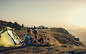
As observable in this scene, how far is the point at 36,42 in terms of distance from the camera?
8617 mm

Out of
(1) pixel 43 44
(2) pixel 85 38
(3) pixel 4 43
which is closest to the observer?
(1) pixel 43 44

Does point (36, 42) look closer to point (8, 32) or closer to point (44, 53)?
point (44, 53)

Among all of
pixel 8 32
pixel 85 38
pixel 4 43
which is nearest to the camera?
pixel 4 43

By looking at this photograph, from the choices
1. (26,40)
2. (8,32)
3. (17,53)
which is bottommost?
(17,53)

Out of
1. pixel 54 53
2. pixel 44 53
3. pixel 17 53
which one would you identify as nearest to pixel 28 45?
pixel 17 53

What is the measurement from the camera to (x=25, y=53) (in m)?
6.50

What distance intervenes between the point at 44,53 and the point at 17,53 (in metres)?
2.27

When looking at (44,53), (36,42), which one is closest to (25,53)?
(44,53)

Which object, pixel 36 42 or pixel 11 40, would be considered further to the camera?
pixel 11 40

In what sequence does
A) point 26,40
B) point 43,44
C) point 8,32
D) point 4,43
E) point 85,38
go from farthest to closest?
1. point 85,38
2. point 8,32
3. point 4,43
4. point 43,44
5. point 26,40

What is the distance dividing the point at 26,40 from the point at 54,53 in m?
3.32

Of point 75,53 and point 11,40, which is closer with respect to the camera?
point 75,53

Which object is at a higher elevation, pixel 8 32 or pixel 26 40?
pixel 8 32

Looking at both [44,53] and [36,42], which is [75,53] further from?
[36,42]
